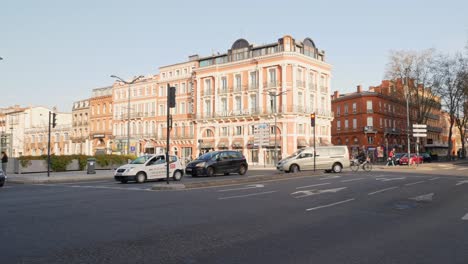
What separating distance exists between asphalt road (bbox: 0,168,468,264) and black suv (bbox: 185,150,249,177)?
13.9 metres

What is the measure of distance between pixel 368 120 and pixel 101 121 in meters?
52.1

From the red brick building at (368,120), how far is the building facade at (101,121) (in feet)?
145

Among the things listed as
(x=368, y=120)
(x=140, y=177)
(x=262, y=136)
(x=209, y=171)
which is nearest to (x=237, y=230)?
(x=140, y=177)

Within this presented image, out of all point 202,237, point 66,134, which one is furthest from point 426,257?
point 66,134

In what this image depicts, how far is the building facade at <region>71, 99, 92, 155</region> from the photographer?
9119 centimetres

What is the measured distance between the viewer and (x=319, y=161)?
30.3 metres

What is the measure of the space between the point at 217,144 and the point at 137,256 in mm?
61761

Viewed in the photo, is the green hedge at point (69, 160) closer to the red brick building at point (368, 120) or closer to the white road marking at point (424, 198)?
the white road marking at point (424, 198)

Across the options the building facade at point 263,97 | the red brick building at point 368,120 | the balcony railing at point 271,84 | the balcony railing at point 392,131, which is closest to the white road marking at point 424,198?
the building facade at point 263,97

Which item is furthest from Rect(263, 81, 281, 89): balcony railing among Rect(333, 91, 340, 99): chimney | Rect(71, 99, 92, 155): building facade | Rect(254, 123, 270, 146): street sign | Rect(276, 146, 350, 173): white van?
Rect(71, 99, 92, 155): building facade

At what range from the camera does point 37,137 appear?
103m

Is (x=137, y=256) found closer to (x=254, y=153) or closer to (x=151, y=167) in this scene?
(x=151, y=167)

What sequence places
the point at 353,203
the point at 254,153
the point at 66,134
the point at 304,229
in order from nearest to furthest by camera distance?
1. the point at 304,229
2. the point at 353,203
3. the point at 254,153
4. the point at 66,134

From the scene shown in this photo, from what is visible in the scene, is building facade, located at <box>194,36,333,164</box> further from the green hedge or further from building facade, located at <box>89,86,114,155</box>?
building facade, located at <box>89,86,114,155</box>
